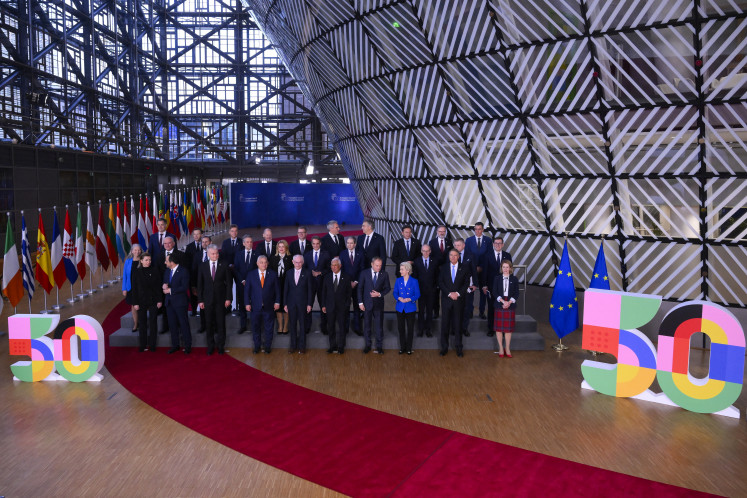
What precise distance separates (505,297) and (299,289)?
392 cm

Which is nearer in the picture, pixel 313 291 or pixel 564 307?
pixel 313 291

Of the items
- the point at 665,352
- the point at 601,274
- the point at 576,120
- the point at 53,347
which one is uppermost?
the point at 576,120

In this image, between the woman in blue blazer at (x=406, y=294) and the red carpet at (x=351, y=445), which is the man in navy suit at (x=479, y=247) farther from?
the red carpet at (x=351, y=445)

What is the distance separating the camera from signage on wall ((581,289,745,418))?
9.26 metres

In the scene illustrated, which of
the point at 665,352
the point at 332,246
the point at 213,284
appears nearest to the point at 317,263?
the point at 332,246

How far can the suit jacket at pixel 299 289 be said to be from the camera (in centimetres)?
1212

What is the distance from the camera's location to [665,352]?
969 cm

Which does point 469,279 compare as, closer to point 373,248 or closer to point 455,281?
point 455,281

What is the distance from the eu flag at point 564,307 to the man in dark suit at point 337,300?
429 centimetres

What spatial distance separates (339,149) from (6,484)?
21.8 meters

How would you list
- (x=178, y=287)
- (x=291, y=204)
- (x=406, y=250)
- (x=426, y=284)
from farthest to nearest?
(x=291, y=204) → (x=406, y=250) → (x=426, y=284) → (x=178, y=287)

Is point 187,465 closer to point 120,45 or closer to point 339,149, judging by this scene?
point 339,149

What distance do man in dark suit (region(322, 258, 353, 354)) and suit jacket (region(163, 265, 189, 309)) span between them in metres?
2.63

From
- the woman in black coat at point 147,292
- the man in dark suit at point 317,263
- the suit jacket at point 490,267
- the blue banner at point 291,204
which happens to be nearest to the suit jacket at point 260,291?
the man in dark suit at point 317,263
